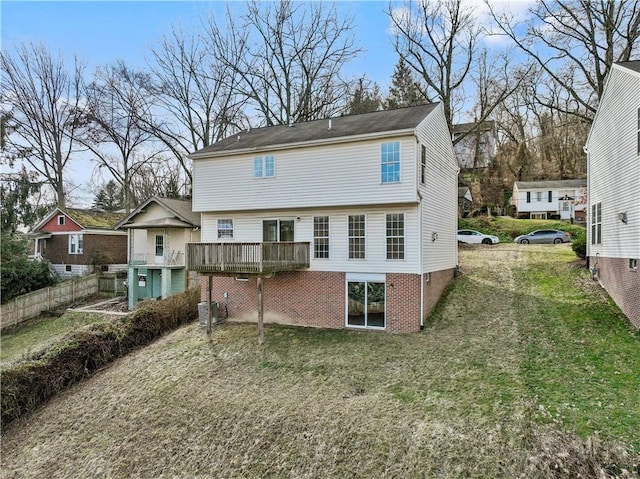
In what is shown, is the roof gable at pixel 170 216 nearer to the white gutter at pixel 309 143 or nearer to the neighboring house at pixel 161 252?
the neighboring house at pixel 161 252

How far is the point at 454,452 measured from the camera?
22.6 feet

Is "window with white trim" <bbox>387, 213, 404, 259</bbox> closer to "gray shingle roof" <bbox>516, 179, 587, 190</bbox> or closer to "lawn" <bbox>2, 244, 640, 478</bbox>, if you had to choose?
"lawn" <bbox>2, 244, 640, 478</bbox>

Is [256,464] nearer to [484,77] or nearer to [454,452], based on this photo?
[454,452]

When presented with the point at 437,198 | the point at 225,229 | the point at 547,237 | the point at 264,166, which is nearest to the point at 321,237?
the point at 264,166

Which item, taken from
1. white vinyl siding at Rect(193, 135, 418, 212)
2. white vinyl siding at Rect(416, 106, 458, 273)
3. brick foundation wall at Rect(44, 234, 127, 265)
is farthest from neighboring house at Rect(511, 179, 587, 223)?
brick foundation wall at Rect(44, 234, 127, 265)

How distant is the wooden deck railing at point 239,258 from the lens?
12906 millimetres

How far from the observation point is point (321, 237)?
14398 mm

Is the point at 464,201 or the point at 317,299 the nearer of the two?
the point at 317,299

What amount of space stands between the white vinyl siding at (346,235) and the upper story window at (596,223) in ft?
23.8

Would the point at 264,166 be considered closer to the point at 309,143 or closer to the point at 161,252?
the point at 309,143

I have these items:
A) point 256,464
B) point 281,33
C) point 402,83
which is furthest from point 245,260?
point 402,83

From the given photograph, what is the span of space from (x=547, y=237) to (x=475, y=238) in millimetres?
4392

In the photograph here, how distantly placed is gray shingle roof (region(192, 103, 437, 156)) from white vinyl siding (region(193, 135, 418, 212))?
45 cm

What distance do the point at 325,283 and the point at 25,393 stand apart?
1001 centimetres
